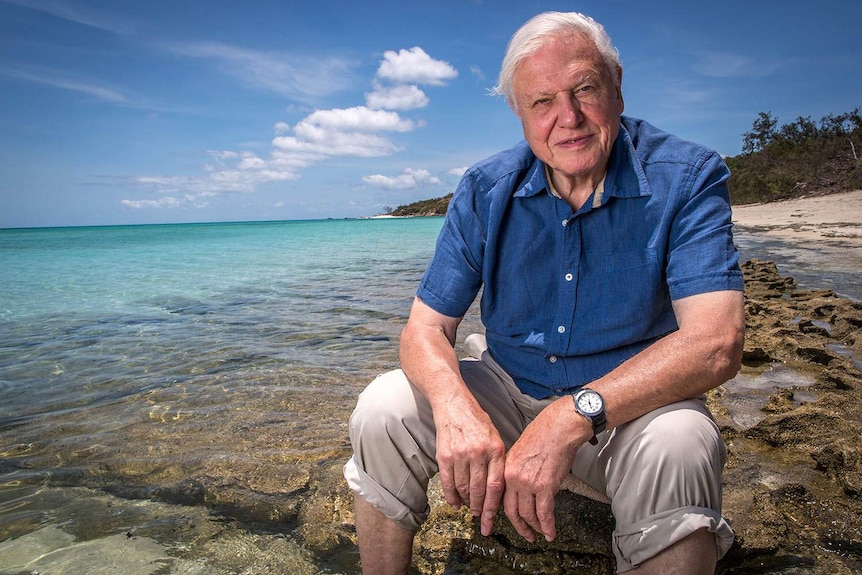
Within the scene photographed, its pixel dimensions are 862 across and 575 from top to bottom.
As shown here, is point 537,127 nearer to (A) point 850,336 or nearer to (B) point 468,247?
(B) point 468,247

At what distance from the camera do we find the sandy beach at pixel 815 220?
48.6 ft

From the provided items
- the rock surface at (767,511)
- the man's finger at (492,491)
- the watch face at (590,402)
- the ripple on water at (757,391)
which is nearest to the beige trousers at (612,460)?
the watch face at (590,402)

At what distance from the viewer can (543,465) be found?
153 cm

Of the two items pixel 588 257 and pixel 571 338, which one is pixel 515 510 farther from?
pixel 588 257

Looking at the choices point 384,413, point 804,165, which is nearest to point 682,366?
point 384,413

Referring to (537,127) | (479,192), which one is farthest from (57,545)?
(537,127)

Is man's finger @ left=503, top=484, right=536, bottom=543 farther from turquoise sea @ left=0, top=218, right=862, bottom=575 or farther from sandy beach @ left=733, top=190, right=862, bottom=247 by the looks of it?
sandy beach @ left=733, top=190, right=862, bottom=247

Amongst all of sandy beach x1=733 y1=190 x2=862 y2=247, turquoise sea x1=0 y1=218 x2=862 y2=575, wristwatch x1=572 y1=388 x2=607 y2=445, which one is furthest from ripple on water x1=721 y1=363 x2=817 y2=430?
sandy beach x1=733 y1=190 x2=862 y2=247

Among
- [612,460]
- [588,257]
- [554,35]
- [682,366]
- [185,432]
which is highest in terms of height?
[554,35]

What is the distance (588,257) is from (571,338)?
0.97 feet

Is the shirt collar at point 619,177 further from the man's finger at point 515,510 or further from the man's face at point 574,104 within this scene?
the man's finger at point 515,510

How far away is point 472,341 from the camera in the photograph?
253 cm

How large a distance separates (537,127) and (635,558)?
146 cm

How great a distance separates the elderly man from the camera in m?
1.52
